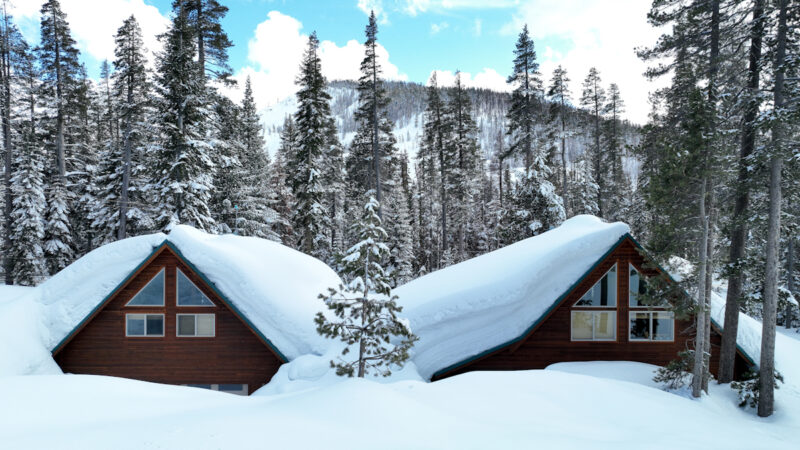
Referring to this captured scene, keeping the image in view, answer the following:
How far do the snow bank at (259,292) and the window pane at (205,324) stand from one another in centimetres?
136

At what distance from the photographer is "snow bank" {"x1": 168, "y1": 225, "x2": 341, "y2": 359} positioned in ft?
47.8

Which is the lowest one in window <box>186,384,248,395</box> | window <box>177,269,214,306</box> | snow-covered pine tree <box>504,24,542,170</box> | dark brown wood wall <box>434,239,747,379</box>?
window <box>186,384,248,395</box>

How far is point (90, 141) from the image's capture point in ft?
115

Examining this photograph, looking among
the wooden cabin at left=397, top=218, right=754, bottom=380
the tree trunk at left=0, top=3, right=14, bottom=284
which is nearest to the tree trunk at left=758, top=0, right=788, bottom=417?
the wooden cabin at left=397, top=218, right=754, bottom=380

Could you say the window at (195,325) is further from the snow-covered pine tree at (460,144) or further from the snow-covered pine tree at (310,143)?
the snow-covered pine tree at (460,144)

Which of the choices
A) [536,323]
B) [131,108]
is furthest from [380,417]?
[131,108]

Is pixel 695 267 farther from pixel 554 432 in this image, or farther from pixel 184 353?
pixel 184 353

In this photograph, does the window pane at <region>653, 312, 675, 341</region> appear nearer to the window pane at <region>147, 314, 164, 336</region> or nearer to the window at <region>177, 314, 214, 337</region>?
the window at <region>177, 314, 214, 337</region>

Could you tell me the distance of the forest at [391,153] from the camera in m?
11.6

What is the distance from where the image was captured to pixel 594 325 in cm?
1460

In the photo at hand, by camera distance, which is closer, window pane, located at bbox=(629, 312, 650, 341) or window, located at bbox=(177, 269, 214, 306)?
window pane, located at bbox=(629, 312, 650, 341)

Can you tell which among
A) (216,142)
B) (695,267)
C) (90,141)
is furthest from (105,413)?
(90,141)

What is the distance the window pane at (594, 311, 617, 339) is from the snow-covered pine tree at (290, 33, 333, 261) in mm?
18186

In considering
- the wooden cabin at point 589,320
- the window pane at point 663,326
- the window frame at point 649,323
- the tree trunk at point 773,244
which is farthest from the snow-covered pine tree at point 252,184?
the tree trunk at point 773,244
